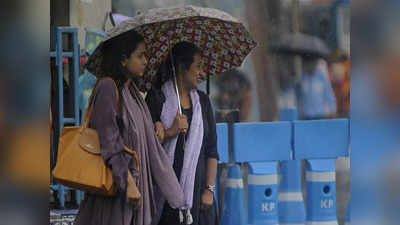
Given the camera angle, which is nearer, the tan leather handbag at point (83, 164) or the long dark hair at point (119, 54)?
the tan leather handbag at point (83, 164)

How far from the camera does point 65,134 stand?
3699mm

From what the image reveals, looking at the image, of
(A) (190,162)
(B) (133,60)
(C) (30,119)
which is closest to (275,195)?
(A) (190,162)

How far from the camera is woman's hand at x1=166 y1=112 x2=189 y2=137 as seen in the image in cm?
429

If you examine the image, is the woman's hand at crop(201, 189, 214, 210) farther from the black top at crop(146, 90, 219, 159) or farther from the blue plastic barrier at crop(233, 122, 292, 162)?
the blue plastic barrier at crop(233, 122, 292, 162)

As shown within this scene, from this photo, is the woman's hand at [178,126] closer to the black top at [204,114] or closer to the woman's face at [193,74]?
the black top at [204,114]

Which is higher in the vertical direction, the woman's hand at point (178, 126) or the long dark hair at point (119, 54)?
the long dark hair at point (119, 54)

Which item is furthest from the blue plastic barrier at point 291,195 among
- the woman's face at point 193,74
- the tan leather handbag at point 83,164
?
the tan leather handbag at point 83,164

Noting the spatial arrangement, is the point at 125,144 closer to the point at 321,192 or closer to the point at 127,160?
the point at 127,160

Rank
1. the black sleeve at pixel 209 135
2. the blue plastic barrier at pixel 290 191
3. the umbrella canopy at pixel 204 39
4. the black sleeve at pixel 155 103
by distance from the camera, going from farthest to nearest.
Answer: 1. the blue plastic barrier at pixel 290 191
2. the umbrella canopy at pixel 204 39
3. the black sleeve at pixel 209 135
4. the black sleeve at pixel 155 103

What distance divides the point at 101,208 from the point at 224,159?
1.79 metres

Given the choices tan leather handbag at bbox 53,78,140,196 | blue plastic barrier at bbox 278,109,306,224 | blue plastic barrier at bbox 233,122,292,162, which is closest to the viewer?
tan leather handbag at bbox 53,78,140,196

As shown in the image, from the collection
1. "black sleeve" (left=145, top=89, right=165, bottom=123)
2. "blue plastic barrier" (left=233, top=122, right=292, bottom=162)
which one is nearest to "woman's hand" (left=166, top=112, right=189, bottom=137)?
"black sleeve" (left=145, top=89, right=165, bottom=123)

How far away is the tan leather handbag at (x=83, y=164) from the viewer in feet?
11.8

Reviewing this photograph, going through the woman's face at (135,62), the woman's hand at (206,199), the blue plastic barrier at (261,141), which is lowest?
the woman's hand at (206,199)
